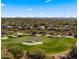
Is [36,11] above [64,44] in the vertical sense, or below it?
above

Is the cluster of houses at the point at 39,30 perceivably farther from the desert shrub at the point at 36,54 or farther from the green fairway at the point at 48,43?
the desert shrub at the point at 36,54

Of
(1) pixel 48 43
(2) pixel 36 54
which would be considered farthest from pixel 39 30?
(2) pixel 36 54

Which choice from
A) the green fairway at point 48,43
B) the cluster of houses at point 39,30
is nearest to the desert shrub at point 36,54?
the green fairway at point 48,43

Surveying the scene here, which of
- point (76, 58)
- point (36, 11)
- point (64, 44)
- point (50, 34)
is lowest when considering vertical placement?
point (76, 58)

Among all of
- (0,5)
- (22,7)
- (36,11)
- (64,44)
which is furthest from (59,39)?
(0,5)

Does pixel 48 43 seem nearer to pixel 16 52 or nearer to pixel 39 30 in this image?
pixel 39 30

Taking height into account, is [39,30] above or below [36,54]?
above

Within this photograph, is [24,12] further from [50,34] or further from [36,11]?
[50,34]
